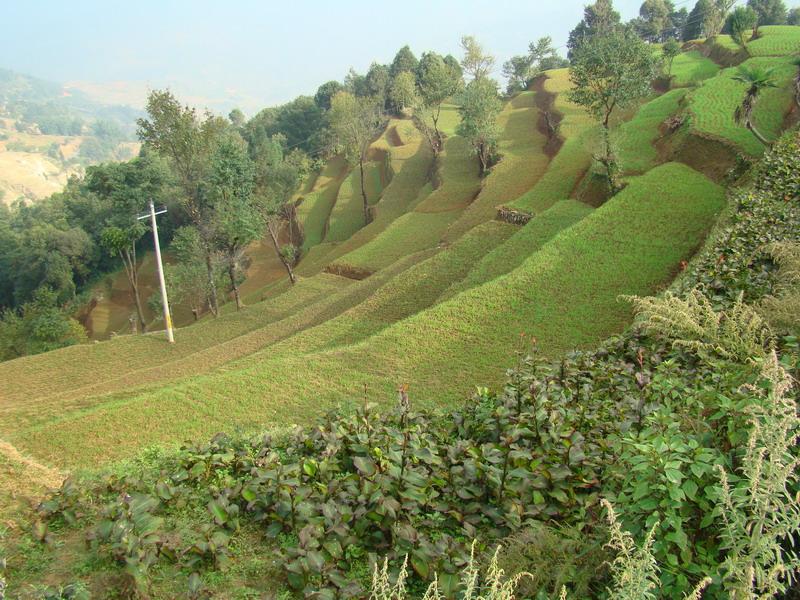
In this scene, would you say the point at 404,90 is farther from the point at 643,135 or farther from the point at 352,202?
the point at 643,135

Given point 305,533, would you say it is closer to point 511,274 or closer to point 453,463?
point 453,463

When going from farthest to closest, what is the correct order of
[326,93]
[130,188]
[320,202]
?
[326,93] → [320,202] → [130,188]

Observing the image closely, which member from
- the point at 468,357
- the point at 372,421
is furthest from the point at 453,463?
the point at 468,357

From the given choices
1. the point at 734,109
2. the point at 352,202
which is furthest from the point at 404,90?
the point at 734,109

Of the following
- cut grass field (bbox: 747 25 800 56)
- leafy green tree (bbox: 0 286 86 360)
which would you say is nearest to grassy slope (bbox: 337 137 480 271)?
cut grass field (bbox: 747 25 800 56)

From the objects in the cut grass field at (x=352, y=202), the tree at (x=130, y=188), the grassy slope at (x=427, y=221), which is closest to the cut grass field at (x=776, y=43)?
the grassy slope at (x=427, y=221)

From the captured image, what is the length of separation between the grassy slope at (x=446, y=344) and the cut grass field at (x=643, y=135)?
4.91 m

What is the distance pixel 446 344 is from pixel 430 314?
1540 millimetres

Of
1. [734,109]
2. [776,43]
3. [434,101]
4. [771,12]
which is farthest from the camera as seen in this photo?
[771,12]

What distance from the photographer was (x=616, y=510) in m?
3.91

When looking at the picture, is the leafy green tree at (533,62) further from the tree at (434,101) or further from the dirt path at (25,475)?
the dirt path at (25,475)

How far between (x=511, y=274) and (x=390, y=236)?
15.8 m

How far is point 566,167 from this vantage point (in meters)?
28.4

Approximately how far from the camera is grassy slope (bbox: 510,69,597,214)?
2570cm
